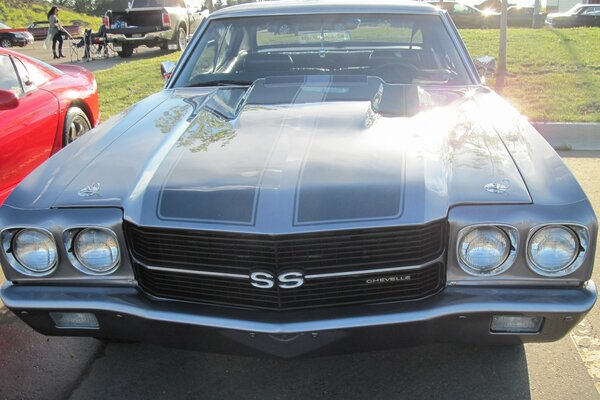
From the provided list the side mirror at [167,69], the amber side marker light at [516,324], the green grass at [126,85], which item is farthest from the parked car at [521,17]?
the amber side marker light at [516,324]

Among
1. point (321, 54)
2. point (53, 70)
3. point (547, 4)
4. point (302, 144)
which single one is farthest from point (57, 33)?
point (547, 4)

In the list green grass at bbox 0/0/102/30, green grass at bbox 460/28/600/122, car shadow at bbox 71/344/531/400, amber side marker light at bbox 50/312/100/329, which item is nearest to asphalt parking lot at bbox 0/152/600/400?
car shadow at bbox 71/344/531/400

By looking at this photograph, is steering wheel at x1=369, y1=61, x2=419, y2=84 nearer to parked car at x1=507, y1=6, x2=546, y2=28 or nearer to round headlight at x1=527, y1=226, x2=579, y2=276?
round headlight at x1=527, y1=226, x2=579, y2=276

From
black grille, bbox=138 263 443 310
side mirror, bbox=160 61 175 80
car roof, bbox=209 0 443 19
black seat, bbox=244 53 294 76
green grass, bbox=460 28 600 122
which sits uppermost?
car roof, bbox=209 0 443 19

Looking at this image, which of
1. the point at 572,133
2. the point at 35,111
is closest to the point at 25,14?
the point at 35,111

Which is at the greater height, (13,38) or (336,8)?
(336,8)

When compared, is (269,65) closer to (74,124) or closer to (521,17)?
(74,124)

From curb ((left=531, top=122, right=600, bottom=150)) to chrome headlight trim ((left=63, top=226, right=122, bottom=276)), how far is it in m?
5.37

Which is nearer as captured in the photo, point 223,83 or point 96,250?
point 96,250

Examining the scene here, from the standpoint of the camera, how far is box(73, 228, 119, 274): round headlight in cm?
217

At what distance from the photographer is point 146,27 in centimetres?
1513

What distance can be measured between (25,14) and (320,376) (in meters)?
37.5

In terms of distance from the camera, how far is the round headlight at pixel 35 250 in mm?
2189

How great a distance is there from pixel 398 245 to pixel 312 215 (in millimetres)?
317
